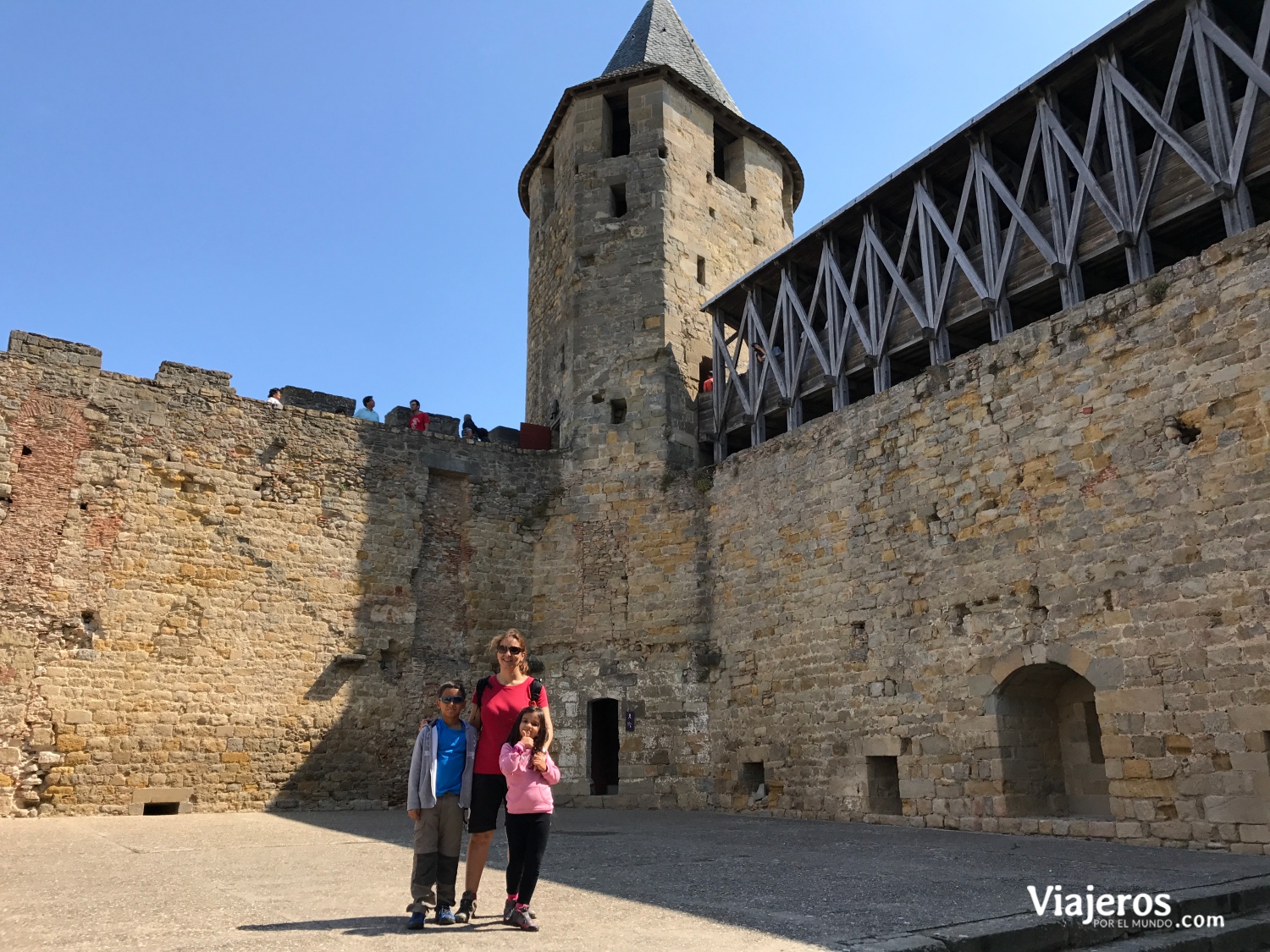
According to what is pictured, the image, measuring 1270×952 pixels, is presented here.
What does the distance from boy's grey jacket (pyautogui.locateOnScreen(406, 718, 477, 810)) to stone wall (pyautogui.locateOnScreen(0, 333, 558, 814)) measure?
27.0ft

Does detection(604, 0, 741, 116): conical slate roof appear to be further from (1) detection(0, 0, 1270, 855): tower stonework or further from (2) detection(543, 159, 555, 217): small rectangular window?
(2) detection(543, 159, 555, 217): small rectangular window

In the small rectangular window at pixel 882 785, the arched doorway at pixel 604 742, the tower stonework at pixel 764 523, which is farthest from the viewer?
the arched doorway at pixel 604 742

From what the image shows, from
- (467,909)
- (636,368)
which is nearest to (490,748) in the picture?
(467,909)

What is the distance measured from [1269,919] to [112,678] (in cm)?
1137

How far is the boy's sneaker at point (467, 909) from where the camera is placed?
4141 millimetres

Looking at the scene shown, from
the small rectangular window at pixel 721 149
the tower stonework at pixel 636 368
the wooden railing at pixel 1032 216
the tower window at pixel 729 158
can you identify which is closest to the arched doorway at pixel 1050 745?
the wooden railing at pixel 1032 216

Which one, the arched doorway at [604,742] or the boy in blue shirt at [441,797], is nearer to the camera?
the boy in blue shirt at [441,797]

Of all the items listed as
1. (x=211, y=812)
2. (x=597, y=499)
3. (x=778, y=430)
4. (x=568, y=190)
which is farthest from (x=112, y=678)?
(x=568, y=190)

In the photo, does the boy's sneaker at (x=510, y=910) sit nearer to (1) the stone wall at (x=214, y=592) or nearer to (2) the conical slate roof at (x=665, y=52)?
(1) the stone wall at (x=214, y=592)

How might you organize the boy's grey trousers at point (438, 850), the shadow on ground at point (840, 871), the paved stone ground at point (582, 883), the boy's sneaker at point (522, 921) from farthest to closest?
the shadow on ground at point (840, 871), the boy's grey trousers at point (438, 850), the boy's sneaker at point (522, 921), the paved stone ground at point (582, 883)

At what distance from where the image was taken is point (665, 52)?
57.8 ft

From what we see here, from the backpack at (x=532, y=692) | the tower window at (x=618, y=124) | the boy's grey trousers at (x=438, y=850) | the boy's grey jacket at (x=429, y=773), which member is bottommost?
the boy's grey trousers at (x=438, y=850)

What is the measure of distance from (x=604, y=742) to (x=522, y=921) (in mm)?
9942

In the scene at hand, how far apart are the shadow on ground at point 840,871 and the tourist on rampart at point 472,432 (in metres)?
7.38
